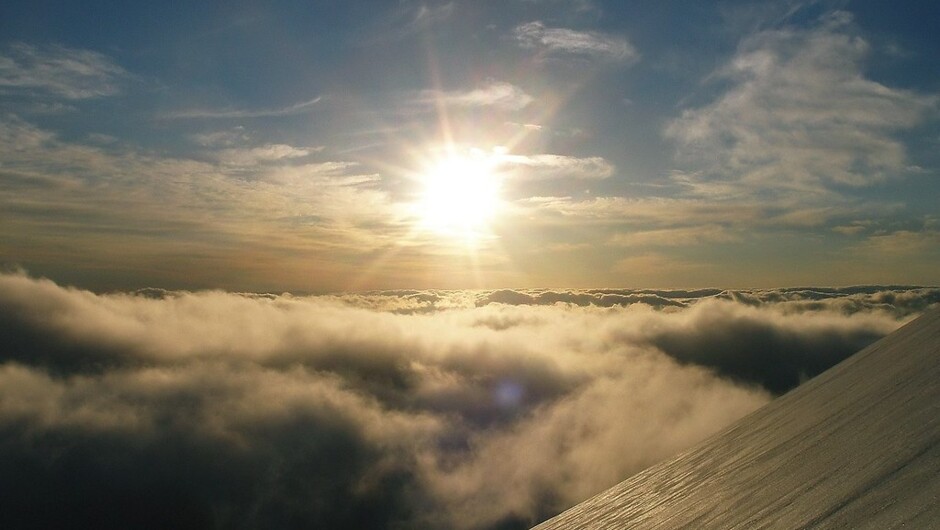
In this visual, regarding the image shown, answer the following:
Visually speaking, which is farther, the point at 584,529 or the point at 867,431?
the point at 584,529

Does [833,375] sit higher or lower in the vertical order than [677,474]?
higher

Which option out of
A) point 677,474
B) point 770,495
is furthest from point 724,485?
point 677,474

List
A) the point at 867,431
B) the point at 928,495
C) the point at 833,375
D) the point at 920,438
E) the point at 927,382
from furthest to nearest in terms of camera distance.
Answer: the point at 833,375, the point at 927,382, the point at 867,431, the point at 920,438, the point at 928,495

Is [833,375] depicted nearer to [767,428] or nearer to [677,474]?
[767,428]

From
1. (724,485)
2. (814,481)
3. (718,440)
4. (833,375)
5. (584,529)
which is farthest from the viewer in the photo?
(833,375)

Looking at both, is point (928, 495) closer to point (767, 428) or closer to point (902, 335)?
point (767, 428)

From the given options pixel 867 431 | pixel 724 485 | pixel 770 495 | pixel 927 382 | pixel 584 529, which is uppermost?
pixel 927 382
